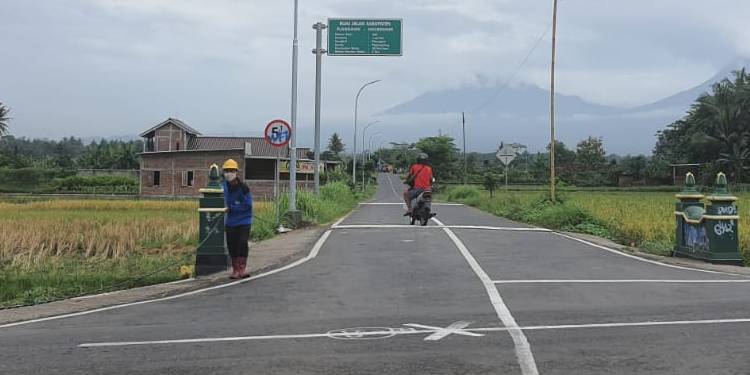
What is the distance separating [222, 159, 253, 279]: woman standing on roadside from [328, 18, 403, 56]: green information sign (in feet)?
45.2

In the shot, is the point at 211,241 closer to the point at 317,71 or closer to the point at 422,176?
the point at 422,176

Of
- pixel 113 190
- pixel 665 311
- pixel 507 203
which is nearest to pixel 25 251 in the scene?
pixel 665 311

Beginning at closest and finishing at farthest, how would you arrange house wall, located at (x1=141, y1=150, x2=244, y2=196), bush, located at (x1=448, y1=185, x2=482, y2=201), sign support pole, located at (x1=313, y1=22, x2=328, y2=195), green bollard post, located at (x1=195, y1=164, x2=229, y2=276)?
green bollard post, located at (x1=195, y1=164, x2=229, y2=276) → sign support pole, located at (x1=313, y1=22, x2=328, y2=195) → bush, located at (x1=448, y1=185, x2=482, y2=201) → house wall, located at (x1=141, y1=150, x2=244, y2=196)

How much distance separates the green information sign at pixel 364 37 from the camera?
23.6 meters

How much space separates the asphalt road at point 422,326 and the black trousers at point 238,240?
0.58 metres

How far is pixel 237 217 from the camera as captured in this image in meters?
10.6

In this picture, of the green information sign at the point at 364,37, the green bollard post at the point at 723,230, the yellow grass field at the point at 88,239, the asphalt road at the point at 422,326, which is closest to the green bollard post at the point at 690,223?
the green bollard post at the point at 723,230

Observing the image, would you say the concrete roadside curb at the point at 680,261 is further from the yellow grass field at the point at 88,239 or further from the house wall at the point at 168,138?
the house wall at the point at 168,138

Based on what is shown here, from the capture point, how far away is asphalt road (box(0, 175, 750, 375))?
5.55 m

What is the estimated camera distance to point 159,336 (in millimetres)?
6695

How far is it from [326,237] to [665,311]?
1016cm

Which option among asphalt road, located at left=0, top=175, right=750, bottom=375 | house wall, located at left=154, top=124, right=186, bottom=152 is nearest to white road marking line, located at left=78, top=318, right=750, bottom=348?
asphalt road, located at left=0, top=175, right=750, bottom=375

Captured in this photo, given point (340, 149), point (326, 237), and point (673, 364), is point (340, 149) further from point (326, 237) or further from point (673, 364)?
point (673, 364)

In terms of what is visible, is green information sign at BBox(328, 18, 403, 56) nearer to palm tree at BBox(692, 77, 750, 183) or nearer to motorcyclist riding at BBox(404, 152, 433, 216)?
motorcyclist riding at BBox(404, 152, 433, 216)
